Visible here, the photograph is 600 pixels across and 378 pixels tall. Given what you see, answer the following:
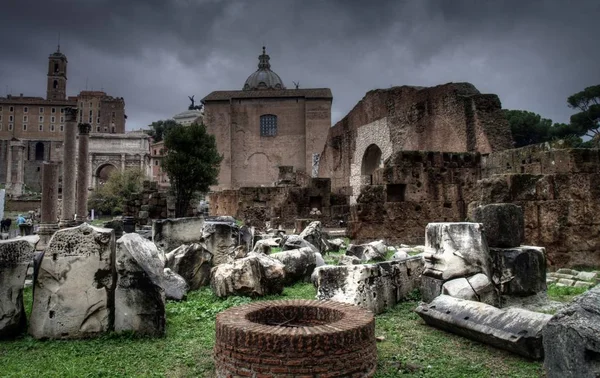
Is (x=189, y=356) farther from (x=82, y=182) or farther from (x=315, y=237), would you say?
(x=82, y=182)

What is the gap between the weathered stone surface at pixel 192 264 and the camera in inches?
239

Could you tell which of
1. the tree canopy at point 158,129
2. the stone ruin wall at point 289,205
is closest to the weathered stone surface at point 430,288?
the stone ruin wall at point 289,205

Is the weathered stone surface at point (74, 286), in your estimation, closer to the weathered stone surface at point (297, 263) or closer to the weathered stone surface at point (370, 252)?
the weathered stone surface at point (297, 263)

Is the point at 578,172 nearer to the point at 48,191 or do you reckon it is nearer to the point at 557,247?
the point at 557,247

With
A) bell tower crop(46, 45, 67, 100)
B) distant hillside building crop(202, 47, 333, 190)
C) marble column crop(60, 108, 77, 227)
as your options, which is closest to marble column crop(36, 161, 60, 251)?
marble column crop(60, 108, 77, 227)

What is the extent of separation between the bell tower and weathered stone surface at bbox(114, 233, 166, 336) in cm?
8315

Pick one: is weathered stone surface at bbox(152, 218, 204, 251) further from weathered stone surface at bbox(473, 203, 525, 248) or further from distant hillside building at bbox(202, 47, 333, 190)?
distant hillside building at bbox(202, 47, 333, 190)

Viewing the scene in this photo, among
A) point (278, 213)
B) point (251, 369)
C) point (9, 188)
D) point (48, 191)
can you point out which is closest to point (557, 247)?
point (251, 369)

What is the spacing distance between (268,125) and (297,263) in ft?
114

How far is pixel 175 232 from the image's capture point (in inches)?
298

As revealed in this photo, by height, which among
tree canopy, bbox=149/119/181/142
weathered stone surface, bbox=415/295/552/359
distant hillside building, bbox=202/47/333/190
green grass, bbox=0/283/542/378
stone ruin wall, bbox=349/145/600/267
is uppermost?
tree canopy, bbox=149/119/181/142

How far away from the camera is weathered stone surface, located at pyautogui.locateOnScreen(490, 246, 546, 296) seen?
4852mm

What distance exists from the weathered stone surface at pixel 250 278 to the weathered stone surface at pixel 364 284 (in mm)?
864

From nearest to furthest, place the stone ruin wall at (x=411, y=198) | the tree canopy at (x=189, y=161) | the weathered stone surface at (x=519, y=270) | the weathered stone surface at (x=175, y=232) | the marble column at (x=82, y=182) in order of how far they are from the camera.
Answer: the weathered stone surface at (x=519, y=270) → the weathered stone surface at (x=175, y=232) → the stone ruin wall at (x=411, y=198) → the marble column at (x=82, y=182) → the tree canopy at (x=189, y=161)
